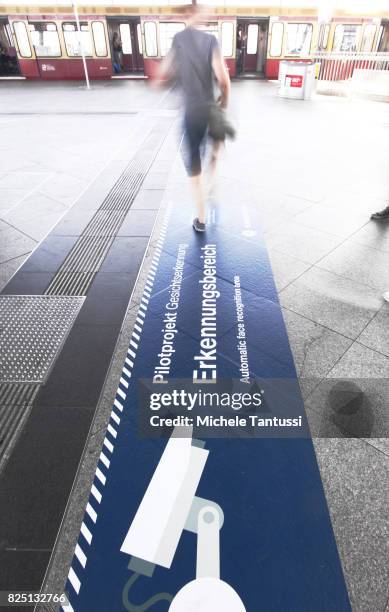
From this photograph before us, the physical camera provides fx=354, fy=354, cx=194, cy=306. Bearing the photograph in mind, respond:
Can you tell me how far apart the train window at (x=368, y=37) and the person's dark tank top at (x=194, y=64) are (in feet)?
67.6

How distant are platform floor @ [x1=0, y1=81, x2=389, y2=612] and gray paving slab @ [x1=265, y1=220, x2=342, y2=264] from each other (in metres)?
0.02

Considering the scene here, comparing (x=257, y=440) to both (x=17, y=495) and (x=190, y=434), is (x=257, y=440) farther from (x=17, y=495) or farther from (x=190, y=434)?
(x=17, y=495)

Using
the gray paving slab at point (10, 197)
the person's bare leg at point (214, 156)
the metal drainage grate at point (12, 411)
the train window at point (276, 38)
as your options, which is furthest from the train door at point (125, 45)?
the metal drainage grate at point (12, 411)

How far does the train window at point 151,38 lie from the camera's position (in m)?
17.6

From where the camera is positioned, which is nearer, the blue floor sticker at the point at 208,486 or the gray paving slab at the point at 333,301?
the blue floor sticker at the point at 208,486

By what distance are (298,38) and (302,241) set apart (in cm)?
1990

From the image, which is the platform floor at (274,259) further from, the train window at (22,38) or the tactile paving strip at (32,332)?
the train window at (22,38)

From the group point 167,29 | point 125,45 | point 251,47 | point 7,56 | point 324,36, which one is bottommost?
point 7,56

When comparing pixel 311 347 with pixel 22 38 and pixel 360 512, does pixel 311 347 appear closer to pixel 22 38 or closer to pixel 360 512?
pixel 360 512

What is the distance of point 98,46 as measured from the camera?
18.6m

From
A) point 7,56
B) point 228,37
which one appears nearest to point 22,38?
point 7,56

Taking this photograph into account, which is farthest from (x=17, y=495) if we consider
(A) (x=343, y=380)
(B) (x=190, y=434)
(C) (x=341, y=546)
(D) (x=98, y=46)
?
(D) (x=98, y=46)

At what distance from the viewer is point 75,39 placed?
18141 mm

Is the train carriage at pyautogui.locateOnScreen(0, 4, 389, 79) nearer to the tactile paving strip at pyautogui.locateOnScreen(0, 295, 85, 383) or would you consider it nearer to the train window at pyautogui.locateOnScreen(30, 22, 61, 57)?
the train window at pyautogui.locateOnScreen(30, 22, 61, 57)
